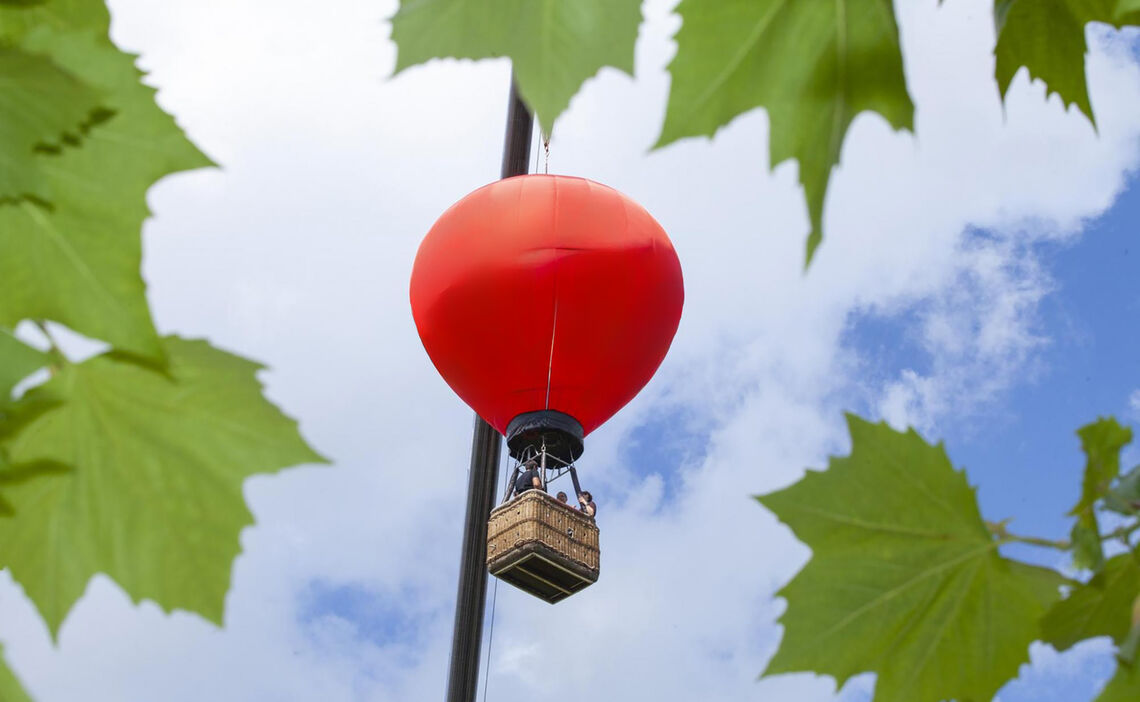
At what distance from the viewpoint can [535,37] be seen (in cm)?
32

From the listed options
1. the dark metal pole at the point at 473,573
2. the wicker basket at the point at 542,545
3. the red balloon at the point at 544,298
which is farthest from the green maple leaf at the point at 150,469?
the dark metal pole at the point at 473,573

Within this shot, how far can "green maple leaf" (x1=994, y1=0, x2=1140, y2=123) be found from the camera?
1.12ft

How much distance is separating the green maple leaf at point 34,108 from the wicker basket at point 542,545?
130 inches

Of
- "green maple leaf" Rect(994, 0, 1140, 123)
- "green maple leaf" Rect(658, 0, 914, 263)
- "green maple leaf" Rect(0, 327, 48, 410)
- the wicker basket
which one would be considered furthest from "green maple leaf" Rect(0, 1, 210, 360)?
the wicker basket

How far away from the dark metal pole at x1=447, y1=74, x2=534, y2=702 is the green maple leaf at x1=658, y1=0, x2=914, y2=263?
12.3ft

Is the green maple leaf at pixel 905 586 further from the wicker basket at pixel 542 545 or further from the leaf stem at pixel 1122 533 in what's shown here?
the wicker basket at pixel 542 545

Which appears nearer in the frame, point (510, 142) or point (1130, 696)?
point (1130, 696)

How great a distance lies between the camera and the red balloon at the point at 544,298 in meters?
3.06

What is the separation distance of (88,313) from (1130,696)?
9.2 inches

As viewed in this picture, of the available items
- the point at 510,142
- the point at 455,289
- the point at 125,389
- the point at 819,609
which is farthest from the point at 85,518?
the point at 510,142

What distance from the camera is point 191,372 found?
28 cm

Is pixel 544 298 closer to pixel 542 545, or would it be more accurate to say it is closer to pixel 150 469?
pixel 542 545

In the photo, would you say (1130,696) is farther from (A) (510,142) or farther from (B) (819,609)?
(A) (510,142)

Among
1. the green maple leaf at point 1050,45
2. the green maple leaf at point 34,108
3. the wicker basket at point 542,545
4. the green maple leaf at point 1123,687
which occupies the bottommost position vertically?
the green maple leaf at point 1123,687
